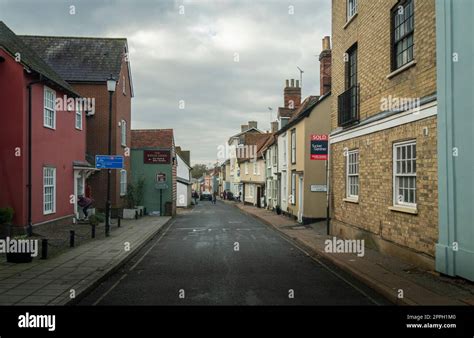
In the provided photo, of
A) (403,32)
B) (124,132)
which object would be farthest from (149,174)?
(403,32)

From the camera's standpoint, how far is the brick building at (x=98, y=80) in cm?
2598

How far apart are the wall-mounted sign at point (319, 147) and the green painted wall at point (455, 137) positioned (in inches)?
305

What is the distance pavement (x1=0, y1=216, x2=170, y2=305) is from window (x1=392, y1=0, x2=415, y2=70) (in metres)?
8.58

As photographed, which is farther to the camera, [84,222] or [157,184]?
[157,184]

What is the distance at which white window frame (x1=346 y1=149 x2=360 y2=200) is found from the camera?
46.7 feet

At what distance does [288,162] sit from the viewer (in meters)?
28.6

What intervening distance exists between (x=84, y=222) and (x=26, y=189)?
6282 mm

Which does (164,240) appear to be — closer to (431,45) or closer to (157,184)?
(431,45)

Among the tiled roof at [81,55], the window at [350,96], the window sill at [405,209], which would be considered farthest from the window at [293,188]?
the window sill at [405,209]

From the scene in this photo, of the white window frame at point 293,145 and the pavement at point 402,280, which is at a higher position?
the white window frame at point 293,145

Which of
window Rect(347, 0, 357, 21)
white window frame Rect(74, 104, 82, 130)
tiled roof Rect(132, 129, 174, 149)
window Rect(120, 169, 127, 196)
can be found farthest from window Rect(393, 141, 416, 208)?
tiled roof Rect(132, 129, 174, 149)

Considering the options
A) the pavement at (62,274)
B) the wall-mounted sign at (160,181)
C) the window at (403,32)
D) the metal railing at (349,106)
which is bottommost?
the pavement at (62,274)

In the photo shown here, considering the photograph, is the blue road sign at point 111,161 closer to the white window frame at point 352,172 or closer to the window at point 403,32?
the white window frame at point 352,172
